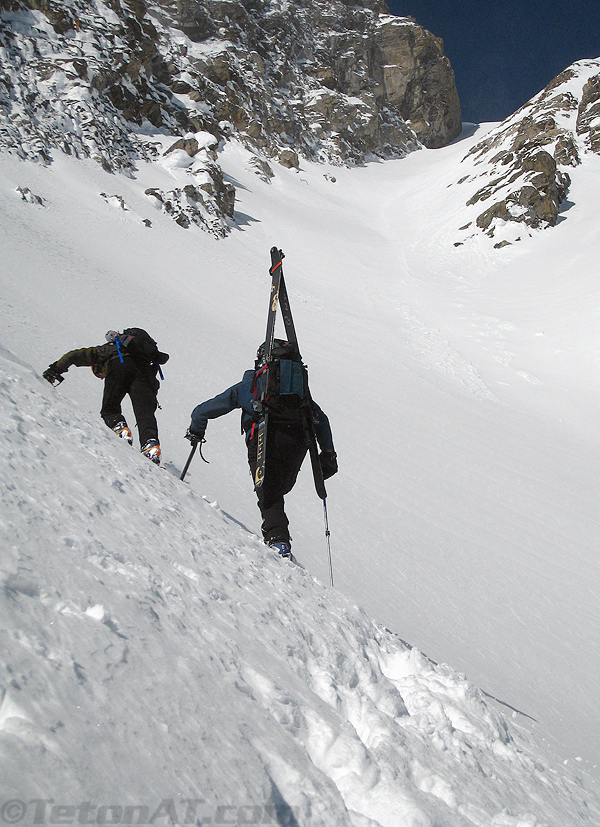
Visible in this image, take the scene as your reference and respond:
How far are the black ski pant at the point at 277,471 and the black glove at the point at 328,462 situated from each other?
26 centimetres

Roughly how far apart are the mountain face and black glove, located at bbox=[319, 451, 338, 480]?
20597 mm

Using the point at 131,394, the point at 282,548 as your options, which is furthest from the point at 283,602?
the point at 131,394

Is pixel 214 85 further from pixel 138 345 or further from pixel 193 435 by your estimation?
pixel 193 435

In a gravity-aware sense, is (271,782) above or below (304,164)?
below

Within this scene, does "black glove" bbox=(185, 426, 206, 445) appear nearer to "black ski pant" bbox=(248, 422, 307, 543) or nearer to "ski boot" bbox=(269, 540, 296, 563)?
"black ski pant" bbox=(248, 422, 307, 543)

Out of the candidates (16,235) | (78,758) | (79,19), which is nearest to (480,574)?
(78,758)

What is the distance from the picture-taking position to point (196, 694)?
132cm

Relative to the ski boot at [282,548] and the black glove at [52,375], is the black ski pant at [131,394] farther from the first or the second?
the ski boot at [282,548]

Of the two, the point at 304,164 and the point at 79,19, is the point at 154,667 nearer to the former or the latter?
the point at 79,19

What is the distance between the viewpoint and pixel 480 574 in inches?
174

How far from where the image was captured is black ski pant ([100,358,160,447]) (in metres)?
3.91

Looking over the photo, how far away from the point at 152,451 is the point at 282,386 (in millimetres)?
1236

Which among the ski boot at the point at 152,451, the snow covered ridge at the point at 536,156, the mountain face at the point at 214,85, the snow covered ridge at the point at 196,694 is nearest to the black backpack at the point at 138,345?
the ski boot at the point at 152,451

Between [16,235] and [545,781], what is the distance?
13.3 m
